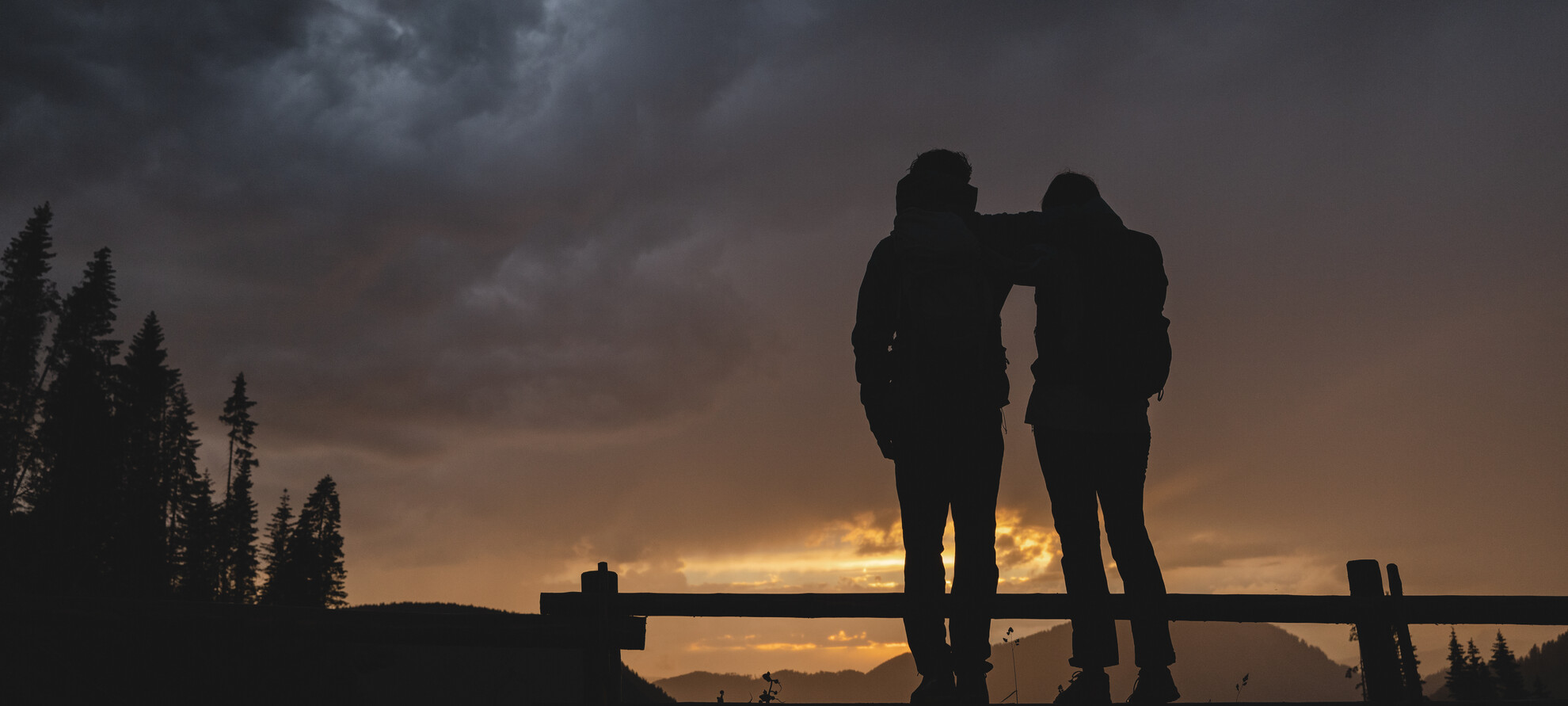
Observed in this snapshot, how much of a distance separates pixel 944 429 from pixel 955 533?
566 millimetres

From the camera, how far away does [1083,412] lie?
Answer: 188 inches

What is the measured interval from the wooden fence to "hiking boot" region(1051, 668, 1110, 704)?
45 cm

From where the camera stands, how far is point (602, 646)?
5.71 metres

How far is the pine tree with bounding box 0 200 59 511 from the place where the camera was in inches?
1746

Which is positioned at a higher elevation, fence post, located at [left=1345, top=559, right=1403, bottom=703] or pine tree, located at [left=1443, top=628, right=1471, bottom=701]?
fence post, located at [left=1345, top=559, right=1403, bottom=703]

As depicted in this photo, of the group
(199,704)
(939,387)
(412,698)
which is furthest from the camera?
(412,698)

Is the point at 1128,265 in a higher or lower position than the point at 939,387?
higher

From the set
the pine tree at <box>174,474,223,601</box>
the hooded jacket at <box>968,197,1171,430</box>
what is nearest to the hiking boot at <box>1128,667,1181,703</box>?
the hooded jacket at <box>968,197,1171,430</box>

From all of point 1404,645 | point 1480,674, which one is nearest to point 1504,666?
point 1480,674

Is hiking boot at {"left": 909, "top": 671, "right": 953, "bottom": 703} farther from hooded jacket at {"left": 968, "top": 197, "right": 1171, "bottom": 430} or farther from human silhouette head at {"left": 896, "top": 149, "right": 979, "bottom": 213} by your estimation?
human silhouette head at {"left": 896, "top": 149, "right": 979, "bottom": 213}

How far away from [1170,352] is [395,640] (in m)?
4.87

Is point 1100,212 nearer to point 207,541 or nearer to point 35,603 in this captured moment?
point 35,603

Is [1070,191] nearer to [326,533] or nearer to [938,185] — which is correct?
[938,185]

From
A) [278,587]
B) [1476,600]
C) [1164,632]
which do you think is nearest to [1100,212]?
[1164,632]
